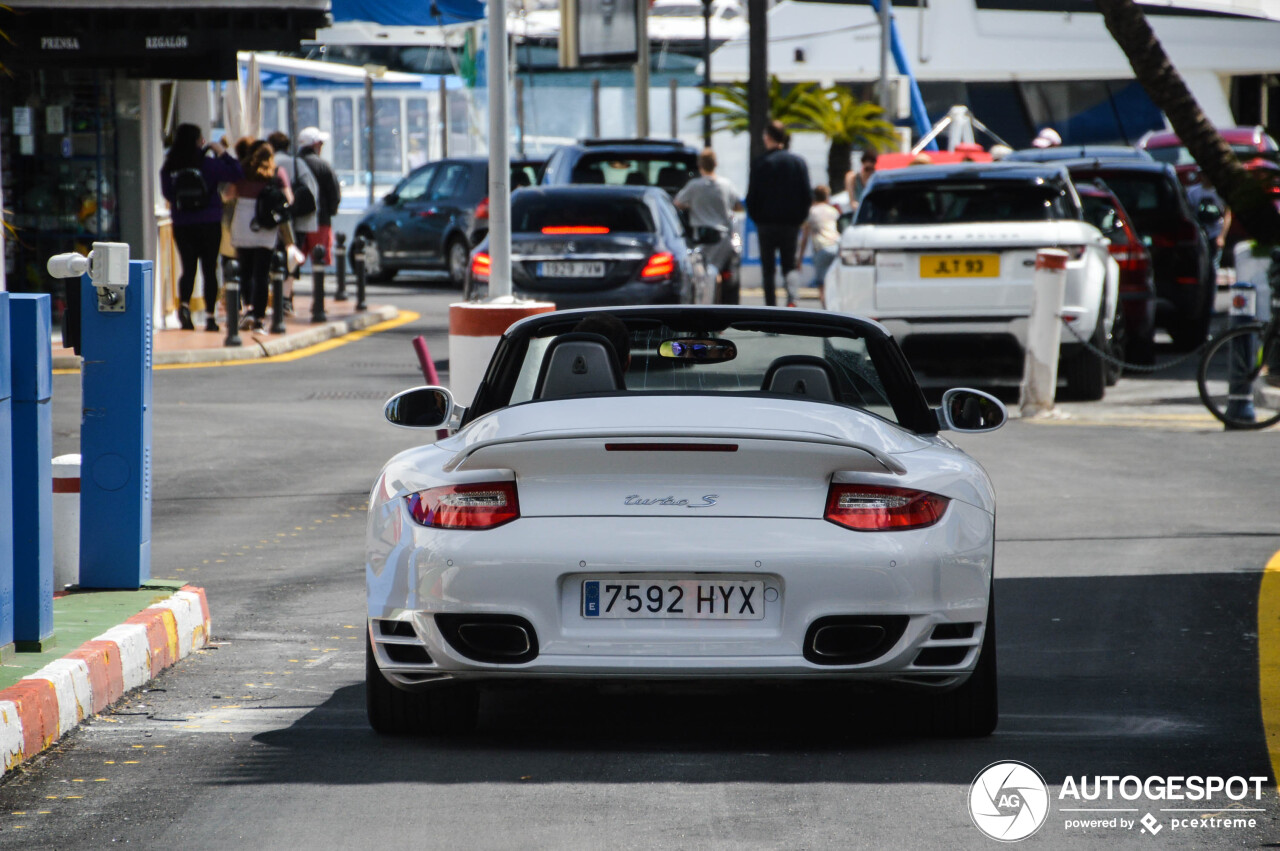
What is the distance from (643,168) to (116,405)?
1595 centimetres

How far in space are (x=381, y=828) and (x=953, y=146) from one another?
30.1 metres

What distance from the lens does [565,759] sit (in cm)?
527

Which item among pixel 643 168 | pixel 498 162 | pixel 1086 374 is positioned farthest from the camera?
pixel 643 168

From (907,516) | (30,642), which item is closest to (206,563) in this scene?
(30,642)

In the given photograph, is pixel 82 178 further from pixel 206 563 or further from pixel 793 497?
pixel 793 497

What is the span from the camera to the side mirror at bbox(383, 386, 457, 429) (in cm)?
624

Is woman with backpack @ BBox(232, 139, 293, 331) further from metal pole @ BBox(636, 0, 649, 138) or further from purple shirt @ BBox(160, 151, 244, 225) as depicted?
metal pole @ BBox(636, 0, 649, 138)

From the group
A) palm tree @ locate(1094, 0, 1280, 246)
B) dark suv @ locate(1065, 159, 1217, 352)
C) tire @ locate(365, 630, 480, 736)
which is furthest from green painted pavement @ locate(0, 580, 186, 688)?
dark suv @ locate(1065, 159, 1217, 352)

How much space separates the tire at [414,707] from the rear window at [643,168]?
50.9 feet

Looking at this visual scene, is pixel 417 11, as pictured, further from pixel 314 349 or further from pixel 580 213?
pixel 580 213

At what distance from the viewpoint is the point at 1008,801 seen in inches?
189

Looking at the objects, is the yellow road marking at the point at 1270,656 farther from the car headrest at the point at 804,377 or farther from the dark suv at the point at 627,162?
the dark suv at the point at 627,162

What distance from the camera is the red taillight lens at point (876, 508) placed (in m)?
5.06

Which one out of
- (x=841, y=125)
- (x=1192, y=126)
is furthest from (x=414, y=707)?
(x=841, y=125)
